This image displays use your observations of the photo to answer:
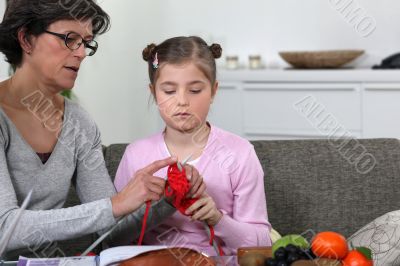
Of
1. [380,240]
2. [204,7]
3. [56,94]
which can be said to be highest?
[204,7]

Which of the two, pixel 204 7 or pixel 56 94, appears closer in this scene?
pixel 56 94

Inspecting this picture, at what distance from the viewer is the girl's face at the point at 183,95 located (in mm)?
1937

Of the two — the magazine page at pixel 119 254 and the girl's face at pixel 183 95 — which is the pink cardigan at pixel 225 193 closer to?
the girl's face at pixel 183 95

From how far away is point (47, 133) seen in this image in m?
1.98

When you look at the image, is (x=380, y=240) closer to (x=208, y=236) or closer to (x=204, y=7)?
(x=208, y=236)

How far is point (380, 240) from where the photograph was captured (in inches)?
77.2

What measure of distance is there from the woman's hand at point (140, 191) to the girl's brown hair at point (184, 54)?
13.8 inches

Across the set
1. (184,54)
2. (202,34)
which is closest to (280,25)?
(202,34)

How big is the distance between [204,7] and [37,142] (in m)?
3.45

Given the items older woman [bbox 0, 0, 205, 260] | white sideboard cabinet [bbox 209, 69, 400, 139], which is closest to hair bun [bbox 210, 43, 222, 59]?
older woman [bbox 0, 0, 205, 260]

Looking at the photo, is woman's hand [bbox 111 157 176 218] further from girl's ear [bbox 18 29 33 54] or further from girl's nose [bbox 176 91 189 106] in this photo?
girl's ear [bbox 18 29 33 54]

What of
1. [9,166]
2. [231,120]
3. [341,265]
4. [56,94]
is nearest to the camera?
[341,265]

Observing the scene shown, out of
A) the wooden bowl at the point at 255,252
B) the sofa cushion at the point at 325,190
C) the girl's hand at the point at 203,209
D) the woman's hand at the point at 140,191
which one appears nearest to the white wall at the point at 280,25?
the sofa cushion at the point at 325,190

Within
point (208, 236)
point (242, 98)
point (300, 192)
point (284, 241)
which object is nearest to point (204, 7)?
point (242, 98)
